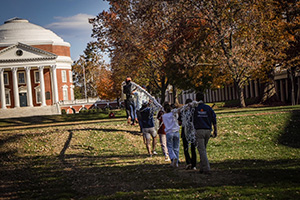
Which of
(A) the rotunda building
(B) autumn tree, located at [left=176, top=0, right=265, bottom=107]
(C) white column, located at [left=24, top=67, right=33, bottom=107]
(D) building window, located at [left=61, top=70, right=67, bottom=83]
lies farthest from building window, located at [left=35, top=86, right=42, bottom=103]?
(B) autumn tree, located at [left=176, top=0, right=265, bottom=107]

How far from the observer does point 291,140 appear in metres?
20.4

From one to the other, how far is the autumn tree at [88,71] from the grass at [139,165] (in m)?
64.5

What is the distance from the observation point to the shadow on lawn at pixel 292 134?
786 inches

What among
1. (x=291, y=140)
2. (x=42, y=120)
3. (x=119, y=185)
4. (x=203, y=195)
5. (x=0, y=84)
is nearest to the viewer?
(x=203, y=195)

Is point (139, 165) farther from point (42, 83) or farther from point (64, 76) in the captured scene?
point (64, 76)

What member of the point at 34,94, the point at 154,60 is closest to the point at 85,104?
the point at 34,94

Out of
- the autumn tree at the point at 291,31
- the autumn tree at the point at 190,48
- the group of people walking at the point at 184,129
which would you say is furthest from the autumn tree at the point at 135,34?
the group of people walking at the point at 184,129

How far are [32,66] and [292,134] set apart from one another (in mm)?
71691

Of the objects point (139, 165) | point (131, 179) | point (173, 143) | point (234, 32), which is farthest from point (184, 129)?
point (234, 32)

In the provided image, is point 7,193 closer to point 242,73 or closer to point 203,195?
point 203,195

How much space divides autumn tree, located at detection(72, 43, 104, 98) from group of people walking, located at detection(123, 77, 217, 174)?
233 ft

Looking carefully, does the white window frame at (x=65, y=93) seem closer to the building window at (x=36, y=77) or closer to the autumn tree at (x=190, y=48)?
the building window at (x=36, y=77)

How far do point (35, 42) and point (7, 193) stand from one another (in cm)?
8067

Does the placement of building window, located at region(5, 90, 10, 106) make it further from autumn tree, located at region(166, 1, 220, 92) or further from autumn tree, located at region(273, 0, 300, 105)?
autumn tree, located at region(273, 0, 300, 105)
